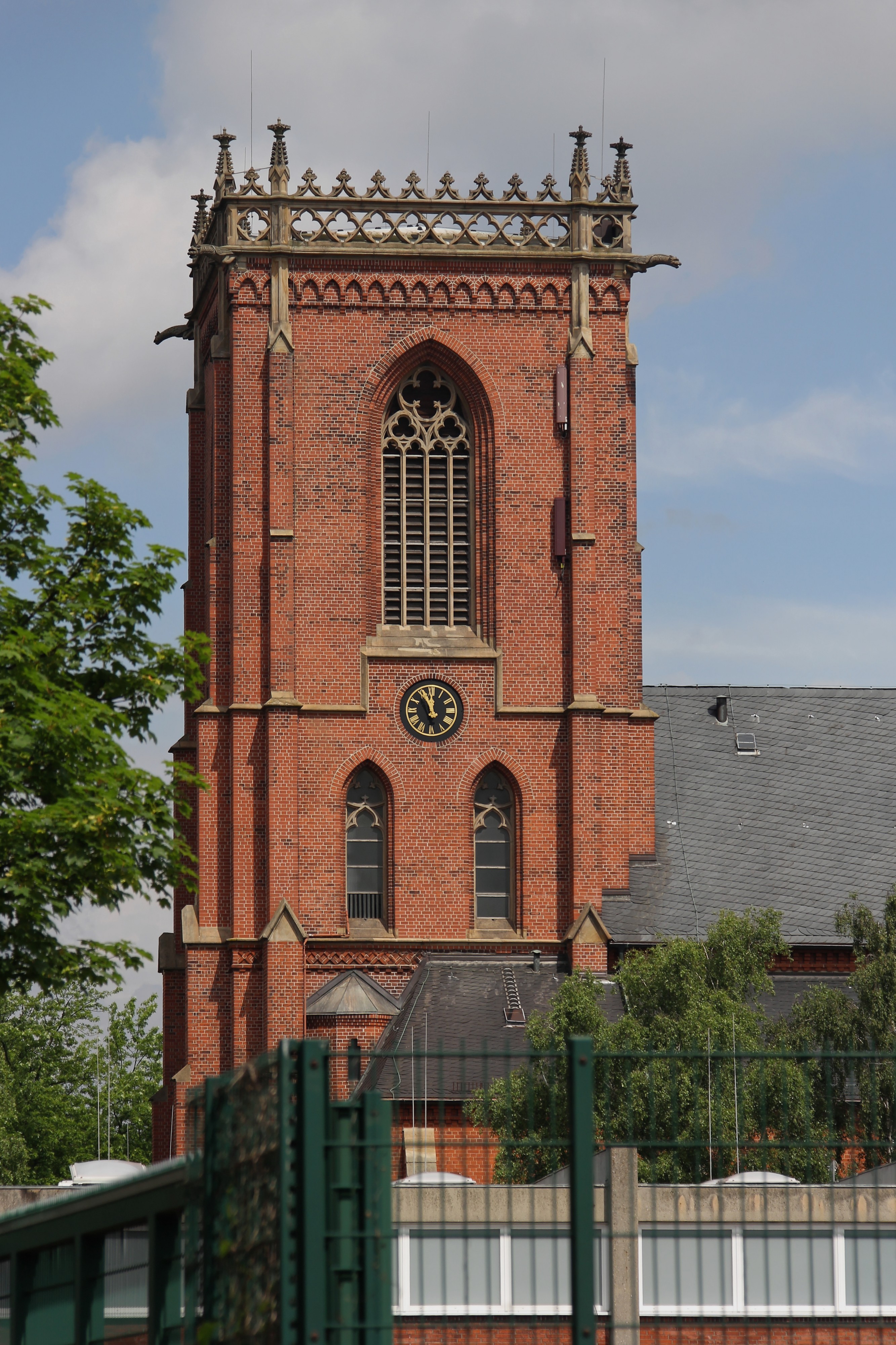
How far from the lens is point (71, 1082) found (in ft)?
193

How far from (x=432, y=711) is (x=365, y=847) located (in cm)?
251

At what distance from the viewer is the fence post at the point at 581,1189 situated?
802cm

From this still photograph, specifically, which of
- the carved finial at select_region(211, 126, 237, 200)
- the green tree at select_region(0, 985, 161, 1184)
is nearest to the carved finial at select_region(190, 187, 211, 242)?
Result: the carved finial at select_region(211, 126, 237, 200)

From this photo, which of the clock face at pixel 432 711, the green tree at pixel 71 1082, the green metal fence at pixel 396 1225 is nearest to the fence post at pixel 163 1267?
the green metal fence at pixel 396 1225

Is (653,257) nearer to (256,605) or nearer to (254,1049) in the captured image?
(256,605)

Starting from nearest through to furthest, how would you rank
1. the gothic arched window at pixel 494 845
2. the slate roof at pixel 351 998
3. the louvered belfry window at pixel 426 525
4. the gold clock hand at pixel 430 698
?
1. the slate roof at pixel 351 998
2. the gothic arched window at pixel 494 845
3. the gold clock hand at pixel 430 698
4. the louvered belfry window at pixel 426 525

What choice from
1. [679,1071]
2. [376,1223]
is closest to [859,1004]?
[679,1071]

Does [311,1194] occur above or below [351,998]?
below

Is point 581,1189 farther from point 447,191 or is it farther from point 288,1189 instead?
point 447,191

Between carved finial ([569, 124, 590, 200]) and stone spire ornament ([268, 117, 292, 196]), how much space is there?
4.86m

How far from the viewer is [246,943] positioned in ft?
116

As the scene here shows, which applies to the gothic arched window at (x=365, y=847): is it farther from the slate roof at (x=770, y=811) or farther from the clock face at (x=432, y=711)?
the slate roof at (x=770, y=811)

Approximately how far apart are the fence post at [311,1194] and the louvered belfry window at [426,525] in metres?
29.0

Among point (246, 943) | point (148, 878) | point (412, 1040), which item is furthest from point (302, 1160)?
point (246, 943)
